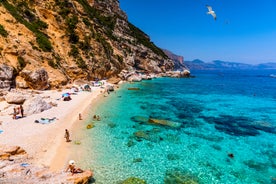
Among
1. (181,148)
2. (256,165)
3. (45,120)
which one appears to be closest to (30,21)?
(45,120)

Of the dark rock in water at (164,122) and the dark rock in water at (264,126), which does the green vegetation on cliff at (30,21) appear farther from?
the dark rock in water at (264,126)

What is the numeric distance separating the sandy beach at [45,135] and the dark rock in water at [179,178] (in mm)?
6823

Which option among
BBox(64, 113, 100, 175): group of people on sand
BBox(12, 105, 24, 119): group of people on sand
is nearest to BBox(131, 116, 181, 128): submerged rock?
BBox(64, 113, 100, 175): group of people on sand

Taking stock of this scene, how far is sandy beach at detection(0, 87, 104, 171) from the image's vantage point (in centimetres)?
1520

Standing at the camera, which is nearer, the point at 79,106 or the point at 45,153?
the point at 45,153

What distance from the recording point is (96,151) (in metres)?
16.9

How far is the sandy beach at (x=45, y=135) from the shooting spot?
15.2 m

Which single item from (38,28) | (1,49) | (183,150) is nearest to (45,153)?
(183,150)

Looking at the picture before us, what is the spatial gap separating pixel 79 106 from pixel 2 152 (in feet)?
56.3

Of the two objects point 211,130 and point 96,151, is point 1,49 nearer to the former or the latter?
point 96,151

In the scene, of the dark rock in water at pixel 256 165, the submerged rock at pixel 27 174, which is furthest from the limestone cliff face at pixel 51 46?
the dark rock in water at pixel 256 165

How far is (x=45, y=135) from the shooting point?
62.4 feet

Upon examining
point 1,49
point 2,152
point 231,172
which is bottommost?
point 231,172

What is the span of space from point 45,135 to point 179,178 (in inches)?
477
